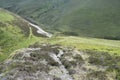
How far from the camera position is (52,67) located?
78.7 meters

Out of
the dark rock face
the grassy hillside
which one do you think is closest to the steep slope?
the grassy hillside

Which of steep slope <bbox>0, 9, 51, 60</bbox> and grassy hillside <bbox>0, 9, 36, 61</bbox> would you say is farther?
→ steep slope <bbox>0, 9, 51, 60</bbox>

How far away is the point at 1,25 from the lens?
17900 cm

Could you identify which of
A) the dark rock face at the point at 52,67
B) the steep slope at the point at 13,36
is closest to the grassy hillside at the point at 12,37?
the steep slope at the point at 13,36

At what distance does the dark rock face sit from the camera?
7212 cm

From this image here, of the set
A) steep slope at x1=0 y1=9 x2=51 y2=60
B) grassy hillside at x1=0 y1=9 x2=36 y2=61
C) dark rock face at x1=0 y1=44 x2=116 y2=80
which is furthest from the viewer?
steep slope at x1=0 y1=9 x2=51 y2=60

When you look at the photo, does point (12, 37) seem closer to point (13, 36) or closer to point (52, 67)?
point (13, 36)

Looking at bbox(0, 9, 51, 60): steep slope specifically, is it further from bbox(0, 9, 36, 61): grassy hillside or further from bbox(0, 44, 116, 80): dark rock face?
bbox(0, 44, 116, 80): dark rock face

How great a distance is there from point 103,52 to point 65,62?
44.8 feet

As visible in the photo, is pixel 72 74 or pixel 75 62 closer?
pixel 72 74

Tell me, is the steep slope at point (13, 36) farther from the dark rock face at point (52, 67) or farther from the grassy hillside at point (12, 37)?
the dark rock face at point (52, 67)

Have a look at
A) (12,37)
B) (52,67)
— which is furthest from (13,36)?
(52,67)

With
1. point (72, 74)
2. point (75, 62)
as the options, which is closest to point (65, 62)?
point (75, 62)

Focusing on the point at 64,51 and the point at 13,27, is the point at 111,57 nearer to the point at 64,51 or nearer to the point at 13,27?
the point at 64,51
